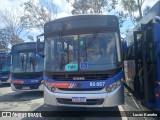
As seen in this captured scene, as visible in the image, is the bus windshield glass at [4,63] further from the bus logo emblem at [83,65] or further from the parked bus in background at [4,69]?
the bus logo emblem at [83,65]

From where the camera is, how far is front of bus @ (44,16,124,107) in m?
7.34

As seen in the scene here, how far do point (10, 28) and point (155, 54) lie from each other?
4337cm

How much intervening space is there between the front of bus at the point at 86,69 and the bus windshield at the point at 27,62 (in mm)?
5100

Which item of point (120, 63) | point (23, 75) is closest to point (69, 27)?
point (120, 63)

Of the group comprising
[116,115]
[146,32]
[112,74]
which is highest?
[146,32]

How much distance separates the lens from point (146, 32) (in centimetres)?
729

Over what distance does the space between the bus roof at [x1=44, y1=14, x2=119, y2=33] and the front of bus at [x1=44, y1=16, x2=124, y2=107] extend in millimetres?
33

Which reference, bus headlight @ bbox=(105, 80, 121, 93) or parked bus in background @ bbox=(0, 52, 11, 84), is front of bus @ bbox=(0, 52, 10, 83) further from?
bus headlight @ bbox=(105, 80, 121, 93)

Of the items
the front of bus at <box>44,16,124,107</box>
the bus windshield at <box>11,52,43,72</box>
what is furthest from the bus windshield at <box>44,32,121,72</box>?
the bus windshield at <box>11,52,43,72</box>

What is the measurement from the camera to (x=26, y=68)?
1305 cm

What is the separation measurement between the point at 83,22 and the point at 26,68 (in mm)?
6168

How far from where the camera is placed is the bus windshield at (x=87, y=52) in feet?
24.5

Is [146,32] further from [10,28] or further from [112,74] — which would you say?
[10,28]

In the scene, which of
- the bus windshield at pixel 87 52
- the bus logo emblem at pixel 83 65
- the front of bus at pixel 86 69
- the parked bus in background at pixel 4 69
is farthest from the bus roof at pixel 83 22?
the parked bus in background at pixel 4 69
